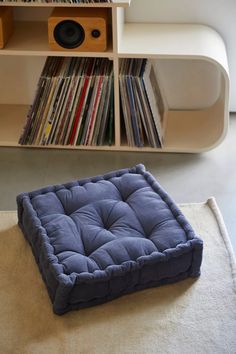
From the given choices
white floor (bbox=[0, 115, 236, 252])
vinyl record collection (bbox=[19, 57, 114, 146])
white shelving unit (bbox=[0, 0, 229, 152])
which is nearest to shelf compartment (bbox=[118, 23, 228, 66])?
white shelving unit (bbox=[0, 0, 229, 152])

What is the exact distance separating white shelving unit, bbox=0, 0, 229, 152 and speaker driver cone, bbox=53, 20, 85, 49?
4cm

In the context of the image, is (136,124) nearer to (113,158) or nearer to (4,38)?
(113,158)

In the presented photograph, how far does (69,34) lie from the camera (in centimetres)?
228

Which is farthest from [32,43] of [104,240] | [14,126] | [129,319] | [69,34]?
[129,319]

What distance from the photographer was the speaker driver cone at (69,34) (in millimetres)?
2258

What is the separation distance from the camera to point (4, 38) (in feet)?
7.68

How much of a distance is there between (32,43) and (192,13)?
0.67 metres

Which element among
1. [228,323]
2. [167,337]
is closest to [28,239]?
[167,337]

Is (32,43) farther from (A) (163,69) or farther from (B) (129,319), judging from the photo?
(B) (129,319)

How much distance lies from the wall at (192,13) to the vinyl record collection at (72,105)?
29 centimetres

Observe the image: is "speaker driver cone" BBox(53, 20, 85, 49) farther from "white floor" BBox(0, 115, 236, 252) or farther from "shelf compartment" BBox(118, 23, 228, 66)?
"white floor" BBox(0, 115, 236, 252)

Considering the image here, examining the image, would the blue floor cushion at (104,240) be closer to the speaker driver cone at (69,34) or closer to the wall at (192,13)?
the speaker driver cone at (69,34)

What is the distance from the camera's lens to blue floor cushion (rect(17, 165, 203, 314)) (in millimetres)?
1682

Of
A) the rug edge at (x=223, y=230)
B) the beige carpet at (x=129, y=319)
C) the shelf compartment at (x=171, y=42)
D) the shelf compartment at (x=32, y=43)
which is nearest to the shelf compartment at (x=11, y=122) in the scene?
the shelf compartment at (x=32, y=43)
